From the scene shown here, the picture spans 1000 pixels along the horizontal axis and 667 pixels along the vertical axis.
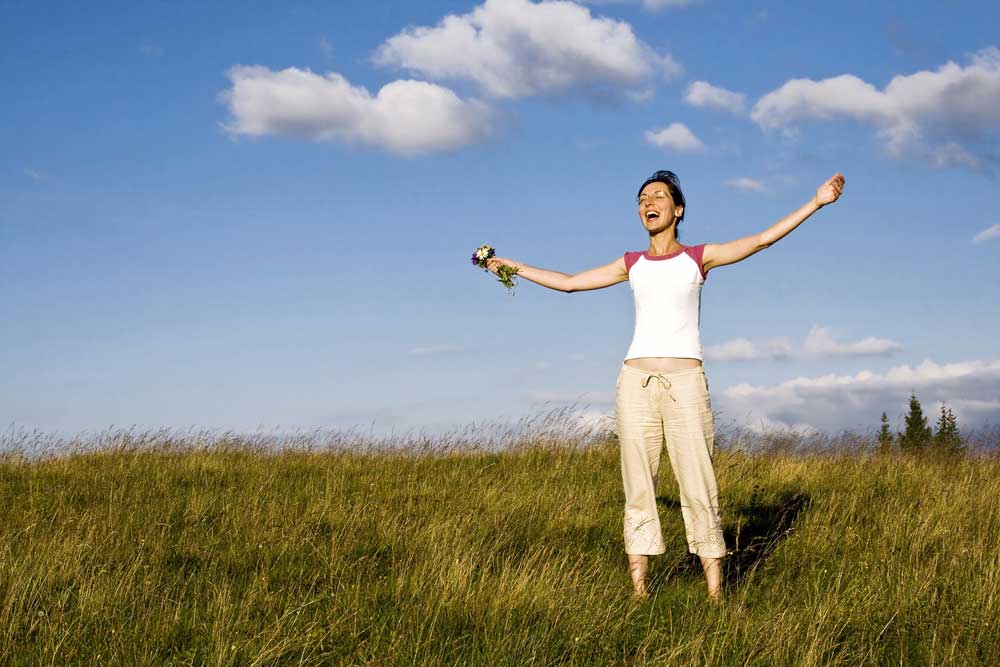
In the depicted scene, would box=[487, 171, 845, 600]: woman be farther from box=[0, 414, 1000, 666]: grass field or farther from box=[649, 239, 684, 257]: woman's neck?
box=[0, 414, 1000, 666]: grass field

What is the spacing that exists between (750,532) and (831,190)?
3.57 m

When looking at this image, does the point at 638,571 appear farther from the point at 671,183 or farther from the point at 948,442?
the point at 948,442

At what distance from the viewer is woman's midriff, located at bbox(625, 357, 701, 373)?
16.3 feet

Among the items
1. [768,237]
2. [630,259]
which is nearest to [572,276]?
[630,259]

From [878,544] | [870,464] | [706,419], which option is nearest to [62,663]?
[706,419]

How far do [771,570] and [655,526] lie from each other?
1522 mm

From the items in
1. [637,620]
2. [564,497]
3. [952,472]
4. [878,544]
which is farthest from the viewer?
[952,472]

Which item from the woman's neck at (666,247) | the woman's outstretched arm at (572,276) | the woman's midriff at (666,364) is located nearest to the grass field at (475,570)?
the woman's midriff at (666,364)

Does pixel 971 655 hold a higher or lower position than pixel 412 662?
lower

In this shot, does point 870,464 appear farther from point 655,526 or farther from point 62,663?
point 62,663

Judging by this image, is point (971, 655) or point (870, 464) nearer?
point (971, 655)

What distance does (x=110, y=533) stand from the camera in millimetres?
6469

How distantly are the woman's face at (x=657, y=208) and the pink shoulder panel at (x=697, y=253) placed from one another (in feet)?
0.72

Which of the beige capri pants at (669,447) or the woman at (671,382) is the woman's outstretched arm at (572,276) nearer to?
the woman at (671,382)
